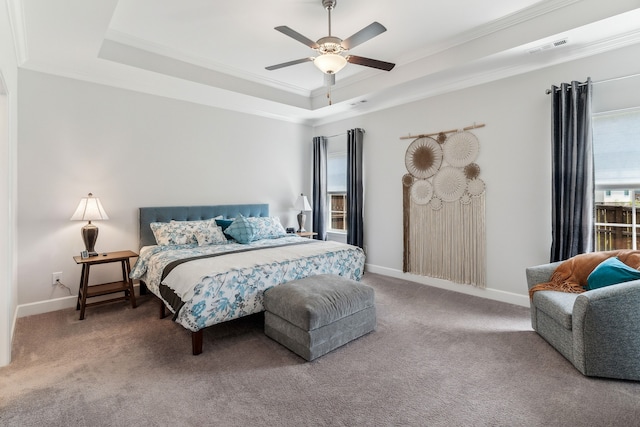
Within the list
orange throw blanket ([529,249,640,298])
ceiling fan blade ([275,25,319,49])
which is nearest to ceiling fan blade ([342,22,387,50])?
ceiling fan blade ([275,25,319,49])

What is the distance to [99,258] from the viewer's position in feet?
11.5

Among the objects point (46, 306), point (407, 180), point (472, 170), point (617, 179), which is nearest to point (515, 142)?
point (472, 170)

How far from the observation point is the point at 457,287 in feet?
14.0

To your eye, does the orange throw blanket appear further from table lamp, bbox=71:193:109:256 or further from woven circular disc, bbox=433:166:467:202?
table lamp, bbox=71:193:109:256

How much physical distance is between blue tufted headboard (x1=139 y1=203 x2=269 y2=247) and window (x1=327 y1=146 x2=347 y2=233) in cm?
137

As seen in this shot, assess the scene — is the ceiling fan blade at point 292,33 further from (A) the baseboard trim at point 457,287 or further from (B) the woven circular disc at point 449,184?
(A) the baseboard trim at point 457,287

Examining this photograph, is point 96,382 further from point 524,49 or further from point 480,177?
point 524,49

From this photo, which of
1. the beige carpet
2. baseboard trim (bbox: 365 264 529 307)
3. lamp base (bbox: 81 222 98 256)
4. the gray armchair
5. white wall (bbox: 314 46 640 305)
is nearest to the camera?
the beige carpet

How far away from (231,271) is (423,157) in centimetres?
315

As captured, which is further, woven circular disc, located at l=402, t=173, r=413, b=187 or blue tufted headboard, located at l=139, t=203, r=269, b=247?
woven circular disc, located at l=402, t=173, r=413, b=187

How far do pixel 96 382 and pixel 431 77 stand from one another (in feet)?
14.5

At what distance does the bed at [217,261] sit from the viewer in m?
2.62

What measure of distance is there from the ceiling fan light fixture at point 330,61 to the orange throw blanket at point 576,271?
2.67 m

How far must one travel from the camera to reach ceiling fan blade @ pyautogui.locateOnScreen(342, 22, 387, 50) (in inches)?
94.7
